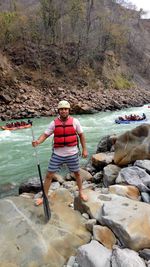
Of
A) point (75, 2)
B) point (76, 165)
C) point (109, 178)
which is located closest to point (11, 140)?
point (109, 178)

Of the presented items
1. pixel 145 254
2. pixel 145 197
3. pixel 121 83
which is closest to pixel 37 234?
pixel 145 254

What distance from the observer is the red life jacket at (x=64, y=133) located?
165 inches

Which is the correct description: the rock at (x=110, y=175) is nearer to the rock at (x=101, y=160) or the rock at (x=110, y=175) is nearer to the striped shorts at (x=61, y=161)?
the rock at (x=101, y=160)

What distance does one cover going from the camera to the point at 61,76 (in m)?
29.9

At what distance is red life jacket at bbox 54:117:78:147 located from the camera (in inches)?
165

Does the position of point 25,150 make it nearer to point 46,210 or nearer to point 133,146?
point 133,146

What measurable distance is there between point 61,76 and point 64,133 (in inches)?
1038

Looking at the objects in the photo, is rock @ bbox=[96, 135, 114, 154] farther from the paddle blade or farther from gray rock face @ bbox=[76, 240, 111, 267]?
gray rock face @ bbox=[76, 240, 111, 267]

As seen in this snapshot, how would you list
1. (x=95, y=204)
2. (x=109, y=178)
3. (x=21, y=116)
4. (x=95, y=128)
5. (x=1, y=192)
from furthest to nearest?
(x=21, y=116)
(x=95, y=128)
(x=1, y=192)
(x=109, y=178)
(x=95, y=204)

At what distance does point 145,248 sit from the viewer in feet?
10.9

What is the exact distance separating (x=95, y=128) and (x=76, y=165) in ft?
39.3

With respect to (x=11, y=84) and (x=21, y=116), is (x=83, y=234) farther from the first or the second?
(x=11, y=84)

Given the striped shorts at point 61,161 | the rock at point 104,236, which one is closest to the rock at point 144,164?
the striped shorts at point 61,161

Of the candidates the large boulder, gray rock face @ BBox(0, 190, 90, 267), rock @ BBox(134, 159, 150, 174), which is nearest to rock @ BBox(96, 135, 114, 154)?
the large boulder
